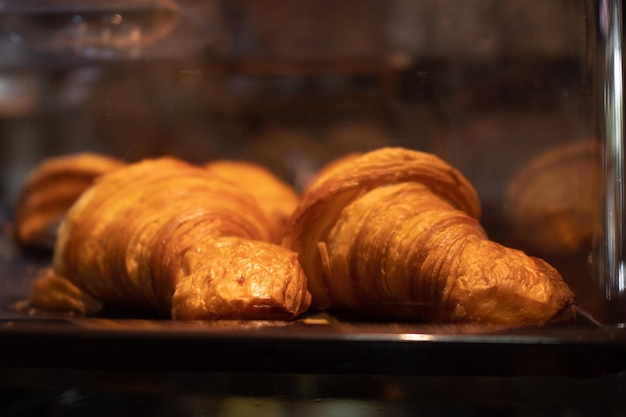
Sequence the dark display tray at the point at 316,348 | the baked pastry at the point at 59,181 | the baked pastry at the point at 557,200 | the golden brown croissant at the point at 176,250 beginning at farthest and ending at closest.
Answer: the baked pastry at the point at 59,181 → the baked pastry at the point at 557,200 → the golden brown croissant at the point at 176,250 → the dark display tray at the point at 316,348

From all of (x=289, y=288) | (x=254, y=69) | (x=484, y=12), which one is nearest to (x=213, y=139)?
(x=254, y=69)

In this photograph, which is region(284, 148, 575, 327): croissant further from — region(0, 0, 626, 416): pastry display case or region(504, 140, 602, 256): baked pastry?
region(504, 140, 602, 256): baked pastry

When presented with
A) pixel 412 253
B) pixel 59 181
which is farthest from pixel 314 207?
pixel 59 181

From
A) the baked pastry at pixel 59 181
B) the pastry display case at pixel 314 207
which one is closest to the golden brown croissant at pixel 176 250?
the pastry display case at pixel 314 207

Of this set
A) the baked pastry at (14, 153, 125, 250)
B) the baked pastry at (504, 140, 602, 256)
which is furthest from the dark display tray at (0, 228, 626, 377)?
the baked pastry at (14, 153, 125, 250)

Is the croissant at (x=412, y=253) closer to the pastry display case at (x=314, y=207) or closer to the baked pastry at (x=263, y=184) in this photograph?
the pastry display case at (x=314, y=207)

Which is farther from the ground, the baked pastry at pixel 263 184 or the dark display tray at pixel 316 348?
the baked pastry at pixel 263 184

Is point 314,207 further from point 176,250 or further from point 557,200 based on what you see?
point 557,200
